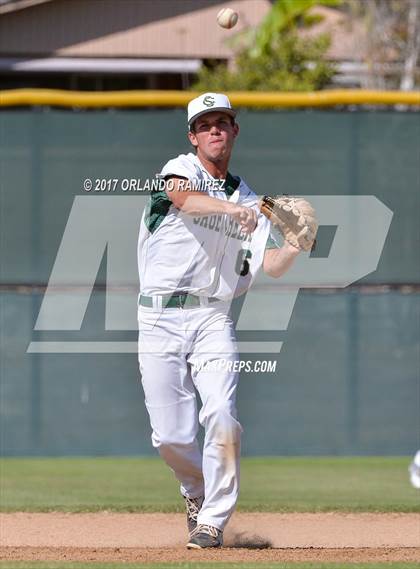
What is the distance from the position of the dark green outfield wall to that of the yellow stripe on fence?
9 centimetres

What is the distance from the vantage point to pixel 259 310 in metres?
9.45

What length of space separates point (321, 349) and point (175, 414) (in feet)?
12.3

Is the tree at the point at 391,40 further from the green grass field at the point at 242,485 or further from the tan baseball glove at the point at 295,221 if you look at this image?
the tan baseball glove at the point at 295,221

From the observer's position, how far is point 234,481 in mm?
5777

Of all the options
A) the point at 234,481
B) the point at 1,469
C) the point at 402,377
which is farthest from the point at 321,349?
the point at 234,481

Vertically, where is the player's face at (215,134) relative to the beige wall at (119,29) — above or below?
above

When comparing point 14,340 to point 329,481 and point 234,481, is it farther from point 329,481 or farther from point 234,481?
point 234,481

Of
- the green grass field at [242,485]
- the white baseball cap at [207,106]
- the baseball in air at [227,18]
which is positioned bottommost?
the green grass field at [242,485]

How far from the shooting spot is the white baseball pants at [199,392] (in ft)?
18.9

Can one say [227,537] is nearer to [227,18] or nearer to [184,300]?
[184,300]

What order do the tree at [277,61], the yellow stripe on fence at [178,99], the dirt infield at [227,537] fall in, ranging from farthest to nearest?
the tree at [277,61]
the yellow stripe on fence at [178,99]
the dirt infield at [227,537]

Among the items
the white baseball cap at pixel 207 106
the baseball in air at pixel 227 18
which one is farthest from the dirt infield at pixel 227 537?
the baseball in air at pixel 227 18

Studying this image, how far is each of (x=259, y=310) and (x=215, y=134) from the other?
12.2 ft

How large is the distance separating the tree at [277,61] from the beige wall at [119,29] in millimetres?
1414
